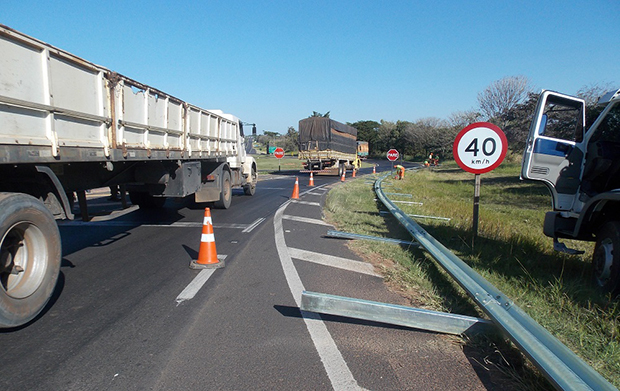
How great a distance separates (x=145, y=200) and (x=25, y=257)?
763cm

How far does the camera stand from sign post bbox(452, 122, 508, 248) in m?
6.18

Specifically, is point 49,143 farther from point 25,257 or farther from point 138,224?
point 138,224

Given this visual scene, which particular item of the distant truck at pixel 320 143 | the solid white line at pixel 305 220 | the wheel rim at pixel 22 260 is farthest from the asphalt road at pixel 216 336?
the distant truck at pixel 320 143

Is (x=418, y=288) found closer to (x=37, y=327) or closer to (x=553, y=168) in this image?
(x=553, y=168)

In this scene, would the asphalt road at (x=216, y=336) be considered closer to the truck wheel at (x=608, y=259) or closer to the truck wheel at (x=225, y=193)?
the truck wheel at (x=608, y=259)

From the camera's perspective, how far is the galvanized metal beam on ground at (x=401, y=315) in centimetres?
358

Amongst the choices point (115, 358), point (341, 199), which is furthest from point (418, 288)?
point (341, 199)

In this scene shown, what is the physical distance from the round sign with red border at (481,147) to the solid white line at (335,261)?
2.20m

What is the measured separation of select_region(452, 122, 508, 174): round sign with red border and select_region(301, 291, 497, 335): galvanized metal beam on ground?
3298mm

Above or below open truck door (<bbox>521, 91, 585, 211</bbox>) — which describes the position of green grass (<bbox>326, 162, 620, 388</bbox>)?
below

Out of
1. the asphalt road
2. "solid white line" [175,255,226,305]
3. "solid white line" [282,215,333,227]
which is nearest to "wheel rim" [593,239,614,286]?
the asphalt road

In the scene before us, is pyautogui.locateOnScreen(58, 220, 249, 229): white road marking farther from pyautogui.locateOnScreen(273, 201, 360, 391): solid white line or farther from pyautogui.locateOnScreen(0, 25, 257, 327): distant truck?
pyautogui.locateOnScreen(273, 201, 360, 391): solid white line

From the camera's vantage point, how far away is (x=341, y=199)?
47.1 ft

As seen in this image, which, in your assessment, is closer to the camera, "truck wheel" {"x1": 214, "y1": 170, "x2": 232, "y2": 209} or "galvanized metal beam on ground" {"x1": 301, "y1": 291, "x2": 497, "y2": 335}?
"galvanized metal beam on ground" {"x1": 301, "y1": 291, "x2": 497, "y2": 335}
